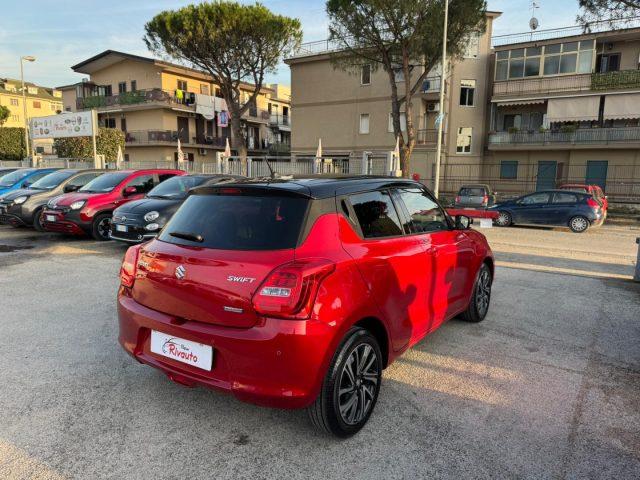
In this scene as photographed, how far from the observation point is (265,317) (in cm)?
248

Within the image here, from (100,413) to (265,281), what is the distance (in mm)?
1658

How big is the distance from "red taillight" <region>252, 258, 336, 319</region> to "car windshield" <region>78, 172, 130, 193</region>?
361 inches

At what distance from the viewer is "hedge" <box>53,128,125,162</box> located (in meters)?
28.9

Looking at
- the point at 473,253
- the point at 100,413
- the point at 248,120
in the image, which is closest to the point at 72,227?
the point at 100,413

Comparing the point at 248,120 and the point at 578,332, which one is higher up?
the point at 248,120

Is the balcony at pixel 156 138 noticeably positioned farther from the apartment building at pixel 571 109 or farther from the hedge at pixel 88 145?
the apartment building at pixel 571 109

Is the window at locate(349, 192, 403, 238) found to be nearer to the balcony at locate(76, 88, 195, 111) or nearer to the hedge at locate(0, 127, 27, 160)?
the balcony at locate(76, 88, 195, 111)

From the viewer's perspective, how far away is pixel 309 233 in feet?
8.83

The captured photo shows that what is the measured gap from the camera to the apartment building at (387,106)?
3084 cm

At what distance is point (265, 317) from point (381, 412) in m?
1.27

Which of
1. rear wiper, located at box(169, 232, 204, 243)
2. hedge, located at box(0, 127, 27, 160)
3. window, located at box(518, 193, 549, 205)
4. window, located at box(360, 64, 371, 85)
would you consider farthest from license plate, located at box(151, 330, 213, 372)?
hedge, located at box(0, 127, 27, 160)

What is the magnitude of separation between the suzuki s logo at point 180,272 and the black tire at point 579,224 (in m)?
15.1

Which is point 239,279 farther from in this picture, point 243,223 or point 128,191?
point 128,191

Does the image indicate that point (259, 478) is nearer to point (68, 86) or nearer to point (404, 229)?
point (404, 229)
